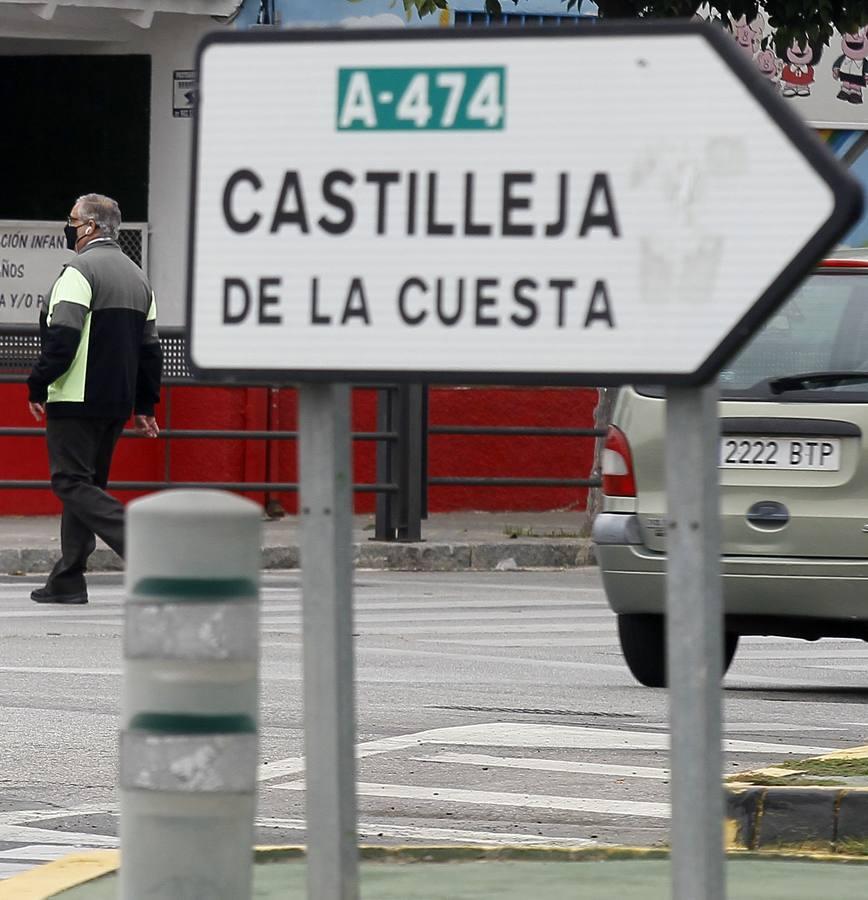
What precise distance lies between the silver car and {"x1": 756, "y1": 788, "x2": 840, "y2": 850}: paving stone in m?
2.94

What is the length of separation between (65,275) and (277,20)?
7.56 m

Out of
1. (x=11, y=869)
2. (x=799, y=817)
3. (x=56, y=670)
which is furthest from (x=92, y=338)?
(x=799, y=817)

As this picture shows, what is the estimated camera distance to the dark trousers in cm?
1233

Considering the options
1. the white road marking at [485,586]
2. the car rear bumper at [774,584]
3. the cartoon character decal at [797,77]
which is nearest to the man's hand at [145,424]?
the white road marking at [485,586]

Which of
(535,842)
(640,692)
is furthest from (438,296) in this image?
(640,692)

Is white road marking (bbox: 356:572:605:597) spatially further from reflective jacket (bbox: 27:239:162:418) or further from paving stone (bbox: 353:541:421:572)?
reflective jacket (bbox: 27:239:162:418)

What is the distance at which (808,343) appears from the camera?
345 inches

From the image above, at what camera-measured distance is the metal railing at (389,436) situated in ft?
52.7

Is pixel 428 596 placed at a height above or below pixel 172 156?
below

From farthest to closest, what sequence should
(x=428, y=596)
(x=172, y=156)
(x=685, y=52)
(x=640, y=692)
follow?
(x=172, y=156)
(x=428, y=596)
(x=640, y=692)
(x=685, y=52)

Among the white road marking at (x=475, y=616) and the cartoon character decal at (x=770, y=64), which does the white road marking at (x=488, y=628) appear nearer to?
the white road marking at (x=475, y=616)

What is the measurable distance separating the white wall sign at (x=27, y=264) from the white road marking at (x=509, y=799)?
43.1 feet

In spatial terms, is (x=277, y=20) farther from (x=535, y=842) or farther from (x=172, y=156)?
(x=535, y=842)

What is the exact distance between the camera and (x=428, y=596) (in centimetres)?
1372
